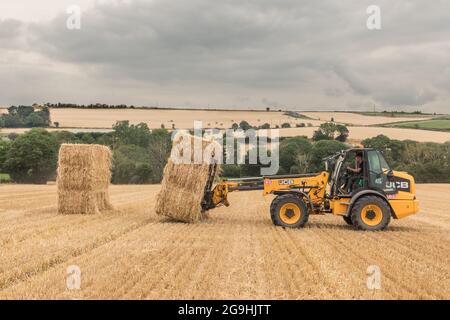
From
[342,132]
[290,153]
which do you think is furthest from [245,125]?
[290,153]

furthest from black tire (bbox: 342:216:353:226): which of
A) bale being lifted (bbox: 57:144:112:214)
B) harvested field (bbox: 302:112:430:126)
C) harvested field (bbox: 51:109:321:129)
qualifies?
harvested field (bbox: 302:112:430:126)

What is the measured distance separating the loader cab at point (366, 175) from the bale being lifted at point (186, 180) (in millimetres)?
3421

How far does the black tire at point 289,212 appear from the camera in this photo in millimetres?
13078

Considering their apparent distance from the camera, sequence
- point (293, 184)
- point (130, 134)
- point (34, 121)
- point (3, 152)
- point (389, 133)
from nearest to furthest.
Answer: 1. point (293, 184)
2. point (3, 152)
3. point (389, 133)
4. point (130, 134)
5. point (34, 121)

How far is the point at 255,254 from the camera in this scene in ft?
29.9

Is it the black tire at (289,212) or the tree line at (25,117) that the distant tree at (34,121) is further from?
the black tire at (289,212)

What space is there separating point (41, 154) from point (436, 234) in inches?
1905

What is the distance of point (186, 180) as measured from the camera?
45.4 feet

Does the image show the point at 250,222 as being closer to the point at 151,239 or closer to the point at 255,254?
the point at 151,239

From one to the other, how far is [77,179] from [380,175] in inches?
350

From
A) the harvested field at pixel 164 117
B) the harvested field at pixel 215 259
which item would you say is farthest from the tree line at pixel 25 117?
the harvested field at pixel 215 259

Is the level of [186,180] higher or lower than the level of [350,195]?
higher

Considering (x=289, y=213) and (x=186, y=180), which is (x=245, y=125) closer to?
(x=186, y=180)
